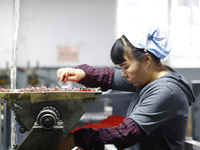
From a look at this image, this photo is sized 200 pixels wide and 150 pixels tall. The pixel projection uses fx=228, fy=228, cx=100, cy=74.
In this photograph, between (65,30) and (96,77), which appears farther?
(65,30)

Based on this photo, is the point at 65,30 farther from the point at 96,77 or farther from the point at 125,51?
the point at 125,51

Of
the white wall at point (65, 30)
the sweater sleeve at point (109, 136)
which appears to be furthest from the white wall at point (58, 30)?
the sweater sleeve at point (109, 136)

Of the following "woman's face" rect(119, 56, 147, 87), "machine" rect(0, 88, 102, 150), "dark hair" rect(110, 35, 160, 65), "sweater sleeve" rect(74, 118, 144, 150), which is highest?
"dark hair" rect(110, 35, 160, 65)

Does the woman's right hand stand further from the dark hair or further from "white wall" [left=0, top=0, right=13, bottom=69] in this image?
"white wall" [left=0, top=0, right=13, bottom=69]

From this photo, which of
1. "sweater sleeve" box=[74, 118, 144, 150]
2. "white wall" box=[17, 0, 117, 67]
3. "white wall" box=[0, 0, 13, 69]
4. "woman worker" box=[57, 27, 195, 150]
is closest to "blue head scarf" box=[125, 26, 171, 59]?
"woman worker" box=[57, 27, 195, 150]

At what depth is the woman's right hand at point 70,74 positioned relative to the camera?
913mm

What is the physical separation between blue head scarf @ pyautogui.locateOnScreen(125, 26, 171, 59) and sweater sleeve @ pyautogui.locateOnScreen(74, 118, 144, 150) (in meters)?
0.27

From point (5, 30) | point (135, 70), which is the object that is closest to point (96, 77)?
point (135, 70)

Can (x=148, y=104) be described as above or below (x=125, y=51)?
below

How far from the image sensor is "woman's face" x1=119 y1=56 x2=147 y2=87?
861mm

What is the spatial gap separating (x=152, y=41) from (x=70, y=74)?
1.20 ft

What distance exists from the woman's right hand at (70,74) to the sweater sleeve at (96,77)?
4 centimetres

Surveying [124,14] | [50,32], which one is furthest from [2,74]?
[124,14]

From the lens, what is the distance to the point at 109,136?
0.74 meters
